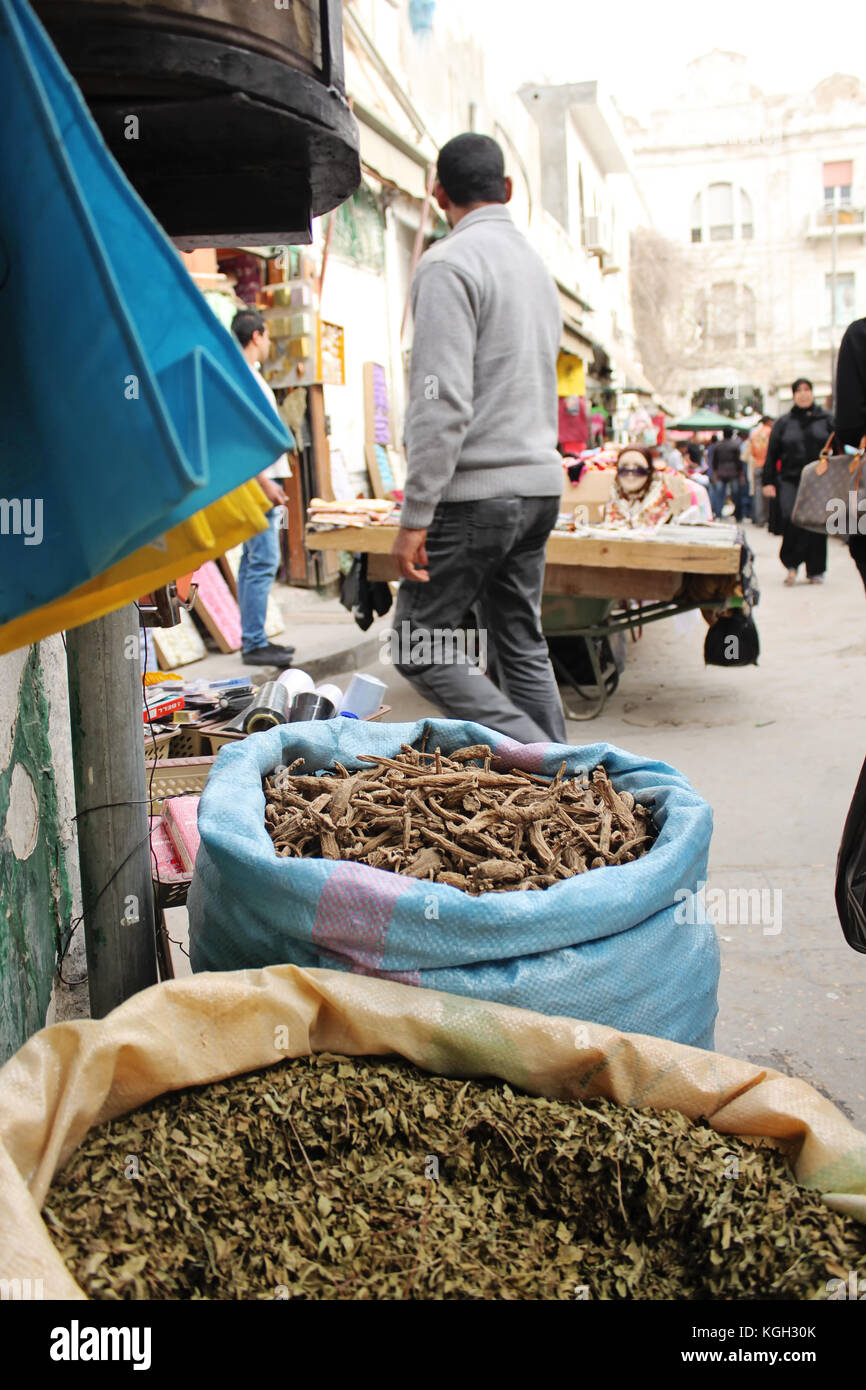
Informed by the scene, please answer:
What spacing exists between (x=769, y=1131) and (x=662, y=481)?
7508mm

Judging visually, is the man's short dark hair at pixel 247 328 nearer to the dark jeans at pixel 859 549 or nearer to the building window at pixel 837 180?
the dark jeans at pixel 859 549

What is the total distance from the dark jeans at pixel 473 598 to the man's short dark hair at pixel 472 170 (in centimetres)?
115

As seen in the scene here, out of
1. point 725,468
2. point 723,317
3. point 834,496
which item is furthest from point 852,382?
point 723,317

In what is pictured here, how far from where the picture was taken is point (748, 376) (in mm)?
50250

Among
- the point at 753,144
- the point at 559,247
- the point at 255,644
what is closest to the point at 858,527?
the point at 255,644

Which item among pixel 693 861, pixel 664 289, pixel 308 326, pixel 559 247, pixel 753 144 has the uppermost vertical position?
pixel 753 144

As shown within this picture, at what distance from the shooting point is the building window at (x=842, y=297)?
49.1 metres

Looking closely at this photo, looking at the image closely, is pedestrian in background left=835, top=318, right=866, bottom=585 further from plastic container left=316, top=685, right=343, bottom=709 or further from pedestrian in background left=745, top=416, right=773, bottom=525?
pedestrian in background left=745, top=416, right=773, bottom=525

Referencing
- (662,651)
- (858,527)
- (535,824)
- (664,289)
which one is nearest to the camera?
(535,824)

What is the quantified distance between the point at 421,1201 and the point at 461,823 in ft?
2.55

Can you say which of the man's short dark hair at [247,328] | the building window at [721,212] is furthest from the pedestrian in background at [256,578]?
the building window at [721,212]

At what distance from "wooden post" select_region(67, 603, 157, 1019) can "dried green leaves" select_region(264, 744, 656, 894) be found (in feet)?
0.91

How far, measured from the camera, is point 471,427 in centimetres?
406

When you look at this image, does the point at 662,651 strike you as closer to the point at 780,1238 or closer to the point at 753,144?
Result: the point at 780,1238
